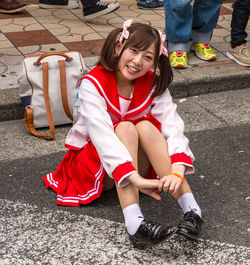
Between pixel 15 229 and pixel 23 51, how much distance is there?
6.86 feet

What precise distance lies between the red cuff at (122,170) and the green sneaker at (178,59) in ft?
6.22

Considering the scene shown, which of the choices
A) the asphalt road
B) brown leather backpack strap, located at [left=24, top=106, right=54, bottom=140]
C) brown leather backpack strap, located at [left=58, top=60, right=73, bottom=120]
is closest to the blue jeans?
brown leather backpack strap, located at [left=58, top=60, right=73, bottom=120]

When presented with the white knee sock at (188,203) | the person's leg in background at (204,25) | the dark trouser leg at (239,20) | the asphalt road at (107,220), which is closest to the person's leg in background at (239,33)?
the dark trouser leg at (239,20)

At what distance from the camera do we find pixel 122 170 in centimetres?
218

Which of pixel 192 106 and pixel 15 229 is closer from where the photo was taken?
pixel 15 229

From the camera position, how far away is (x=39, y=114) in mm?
3131

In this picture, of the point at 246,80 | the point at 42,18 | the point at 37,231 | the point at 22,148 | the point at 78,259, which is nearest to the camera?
the point at 78,259

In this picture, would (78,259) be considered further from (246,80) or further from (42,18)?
(42,18)

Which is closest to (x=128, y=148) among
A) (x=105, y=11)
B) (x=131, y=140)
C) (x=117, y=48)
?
(x=131, y=140)

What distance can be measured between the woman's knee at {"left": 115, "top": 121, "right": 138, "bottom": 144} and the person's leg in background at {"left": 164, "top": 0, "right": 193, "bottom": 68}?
5.50ft

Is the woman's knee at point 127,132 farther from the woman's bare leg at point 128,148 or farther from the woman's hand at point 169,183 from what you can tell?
the woman's hand at point 169,183

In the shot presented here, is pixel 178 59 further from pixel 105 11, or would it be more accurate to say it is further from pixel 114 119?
pixel 114 119

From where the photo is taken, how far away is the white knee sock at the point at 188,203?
7.54 ft

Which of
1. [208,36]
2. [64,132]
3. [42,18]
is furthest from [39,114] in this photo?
[42,18]
